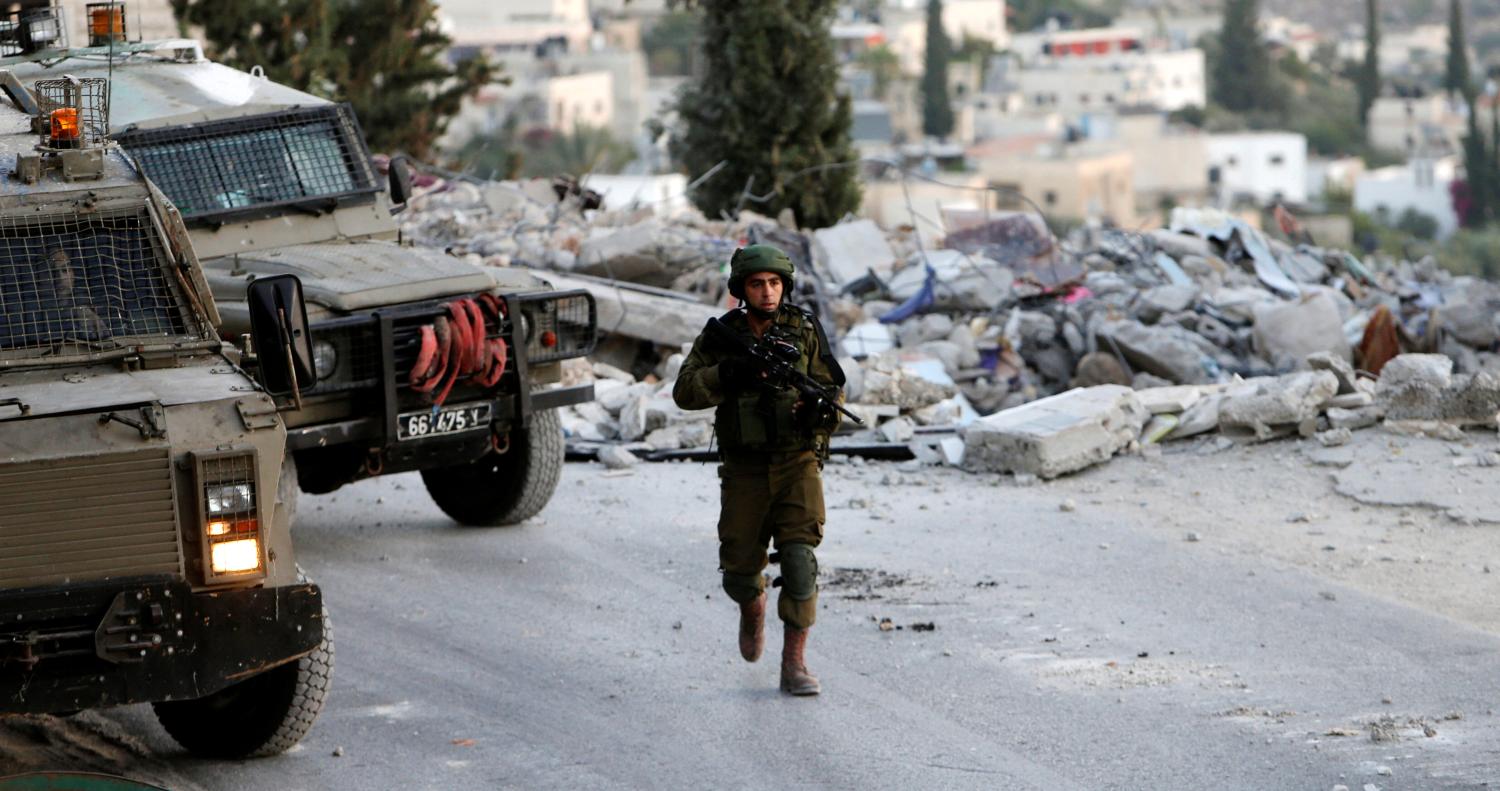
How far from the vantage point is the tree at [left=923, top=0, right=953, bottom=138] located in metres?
87.4

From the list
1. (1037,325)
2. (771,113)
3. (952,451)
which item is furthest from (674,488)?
(771,113)

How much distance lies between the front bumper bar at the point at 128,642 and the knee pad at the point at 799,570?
1.79 meters

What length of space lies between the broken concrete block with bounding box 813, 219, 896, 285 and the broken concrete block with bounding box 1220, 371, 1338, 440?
5176 mm

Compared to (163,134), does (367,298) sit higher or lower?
lower

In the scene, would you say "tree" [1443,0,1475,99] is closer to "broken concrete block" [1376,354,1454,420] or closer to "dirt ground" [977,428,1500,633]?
"broken concrete block" [1376,354,1454,420]

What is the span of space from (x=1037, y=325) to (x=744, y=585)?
7.79m

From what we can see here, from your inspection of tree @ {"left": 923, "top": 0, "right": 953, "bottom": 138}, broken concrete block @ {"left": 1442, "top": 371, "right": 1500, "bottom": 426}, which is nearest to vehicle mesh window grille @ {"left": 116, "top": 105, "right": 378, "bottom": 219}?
broken concrete block @ {"left": 1442, "top": 371, "right": 1500, "bottom": 426}

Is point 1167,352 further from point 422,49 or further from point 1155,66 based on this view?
point 1155,66

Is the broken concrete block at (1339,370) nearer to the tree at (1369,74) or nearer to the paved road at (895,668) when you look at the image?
the paved road at (895,668)

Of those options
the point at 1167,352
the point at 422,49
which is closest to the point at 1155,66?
the point at 422,49

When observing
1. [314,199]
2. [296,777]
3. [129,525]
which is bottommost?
[296,777]

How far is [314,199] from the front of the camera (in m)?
9.61

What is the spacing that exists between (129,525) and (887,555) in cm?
421

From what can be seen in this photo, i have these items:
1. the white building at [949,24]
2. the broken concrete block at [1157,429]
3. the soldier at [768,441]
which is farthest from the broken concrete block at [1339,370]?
the white building at [949,24]
